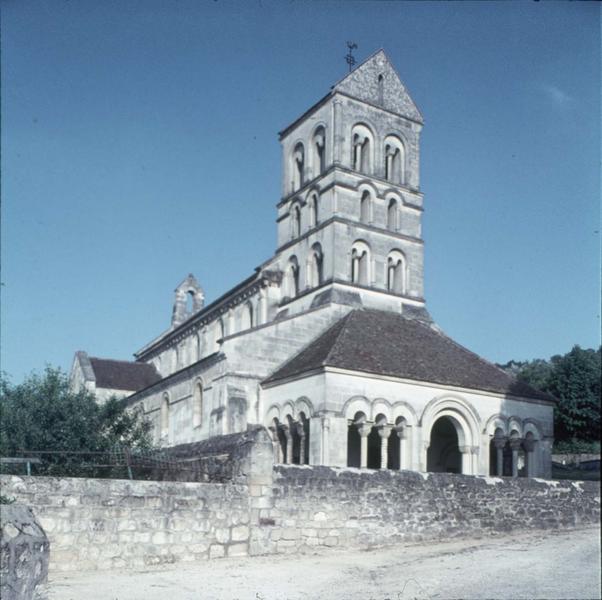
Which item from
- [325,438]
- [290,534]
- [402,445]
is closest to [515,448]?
[402,445]

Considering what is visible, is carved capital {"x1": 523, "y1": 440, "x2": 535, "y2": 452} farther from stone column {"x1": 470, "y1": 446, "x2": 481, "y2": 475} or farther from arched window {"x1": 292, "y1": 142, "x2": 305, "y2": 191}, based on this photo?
arched window {"x1": 292, "y1": 142, "x2": 305, "y2": 191}

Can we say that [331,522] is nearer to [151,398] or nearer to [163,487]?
[163,487]

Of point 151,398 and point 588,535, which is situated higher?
point 151,398

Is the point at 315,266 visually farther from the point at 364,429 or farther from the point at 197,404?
the point at 364,429

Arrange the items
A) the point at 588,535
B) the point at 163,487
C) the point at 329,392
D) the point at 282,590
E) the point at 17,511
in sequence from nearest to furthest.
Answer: the point at 17,511 < the point at 282,590 < the point at 163,487 < the point at 588,535 < the point at 329,392

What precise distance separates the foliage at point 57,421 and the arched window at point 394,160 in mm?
20312

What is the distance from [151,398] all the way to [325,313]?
35.1ft

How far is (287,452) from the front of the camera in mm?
28922

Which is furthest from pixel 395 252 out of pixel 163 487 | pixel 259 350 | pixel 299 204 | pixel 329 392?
pixel 163 487

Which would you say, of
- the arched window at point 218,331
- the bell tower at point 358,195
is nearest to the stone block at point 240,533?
the bell tower at point 358,195

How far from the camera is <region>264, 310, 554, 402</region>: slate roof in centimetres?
2817

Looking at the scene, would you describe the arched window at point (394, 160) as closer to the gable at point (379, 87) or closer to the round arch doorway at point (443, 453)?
the gable at point (379, 87)

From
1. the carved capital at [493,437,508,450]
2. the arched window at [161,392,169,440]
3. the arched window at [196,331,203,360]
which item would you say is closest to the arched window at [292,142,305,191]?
the arched window at [196,331,203,360]

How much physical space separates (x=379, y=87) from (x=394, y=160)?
11.9 ft
